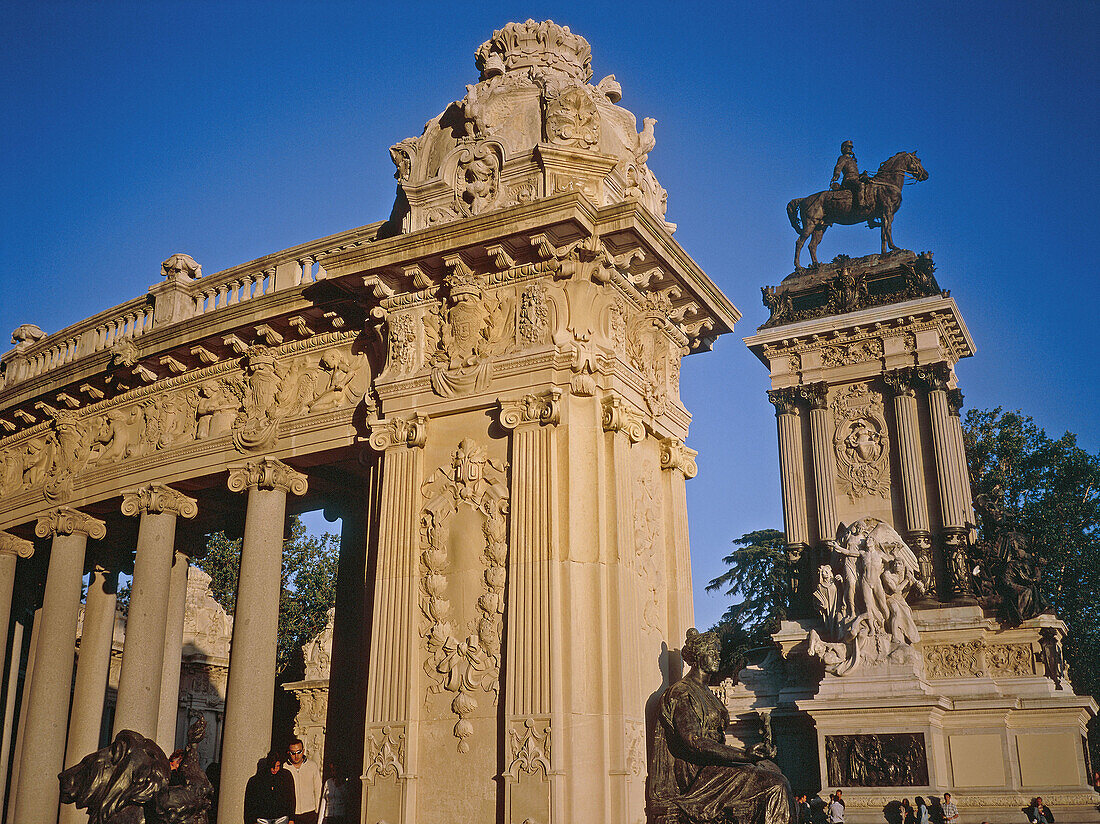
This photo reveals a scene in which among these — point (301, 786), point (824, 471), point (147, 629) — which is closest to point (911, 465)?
point (824, 471)

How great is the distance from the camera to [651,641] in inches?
538

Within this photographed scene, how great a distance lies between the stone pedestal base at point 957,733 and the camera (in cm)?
2405

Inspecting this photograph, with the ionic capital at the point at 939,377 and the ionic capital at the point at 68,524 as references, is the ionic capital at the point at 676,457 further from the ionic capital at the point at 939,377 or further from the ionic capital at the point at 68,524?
the ionic capital at the point at 939,377

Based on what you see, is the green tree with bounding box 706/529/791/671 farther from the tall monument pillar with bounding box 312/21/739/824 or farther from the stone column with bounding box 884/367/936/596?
the tall monument pillar with bounding box 312/21/739/824

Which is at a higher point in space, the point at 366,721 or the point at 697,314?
the point at 697,314

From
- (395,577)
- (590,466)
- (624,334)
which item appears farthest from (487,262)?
(395,577)

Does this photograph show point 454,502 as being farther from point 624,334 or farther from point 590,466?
point 624,334

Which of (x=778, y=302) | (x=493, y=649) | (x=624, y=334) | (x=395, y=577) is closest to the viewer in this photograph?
(x=493, y=649)

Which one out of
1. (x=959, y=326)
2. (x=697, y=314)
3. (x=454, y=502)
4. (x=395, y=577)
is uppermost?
(x=959, y=326)

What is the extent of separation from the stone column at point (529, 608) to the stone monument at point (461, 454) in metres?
0.03

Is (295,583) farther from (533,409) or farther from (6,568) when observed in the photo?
(533,409)

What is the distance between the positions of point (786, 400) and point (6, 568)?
24.1m

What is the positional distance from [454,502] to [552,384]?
2044 millimetres

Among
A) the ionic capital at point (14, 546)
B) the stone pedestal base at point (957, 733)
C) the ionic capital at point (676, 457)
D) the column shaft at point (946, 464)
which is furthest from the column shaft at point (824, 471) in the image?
the ionic capital at point (14, 546)
